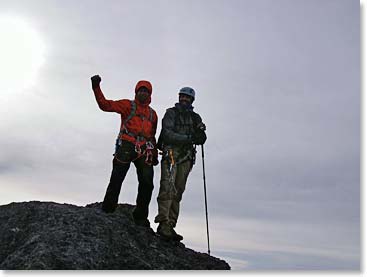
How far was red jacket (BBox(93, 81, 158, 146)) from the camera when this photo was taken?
9.76 meters

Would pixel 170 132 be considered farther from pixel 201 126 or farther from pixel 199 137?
pixel 201 126

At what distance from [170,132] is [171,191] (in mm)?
1361

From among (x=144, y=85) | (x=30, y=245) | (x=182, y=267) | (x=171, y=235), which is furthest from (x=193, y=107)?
(x=30, y=245)

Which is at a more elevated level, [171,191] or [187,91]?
[187,91]

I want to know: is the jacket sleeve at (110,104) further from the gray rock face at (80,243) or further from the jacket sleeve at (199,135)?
the gray rock face at (80,243)

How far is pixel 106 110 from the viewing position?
9867mm

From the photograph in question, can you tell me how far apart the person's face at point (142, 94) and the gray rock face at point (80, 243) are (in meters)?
2.85

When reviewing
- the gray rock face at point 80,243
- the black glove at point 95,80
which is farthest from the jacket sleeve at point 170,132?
the gray rock face at point 80,243

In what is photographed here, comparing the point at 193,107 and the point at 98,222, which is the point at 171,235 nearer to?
the point at 98,222

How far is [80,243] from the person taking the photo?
8609 mm

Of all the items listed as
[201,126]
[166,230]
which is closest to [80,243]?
[166,230]

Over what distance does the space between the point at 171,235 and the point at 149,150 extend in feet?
6.63

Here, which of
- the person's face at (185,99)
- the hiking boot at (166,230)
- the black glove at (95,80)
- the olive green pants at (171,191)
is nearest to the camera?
the black glove at (95,80)

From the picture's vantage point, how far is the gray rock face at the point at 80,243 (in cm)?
805
